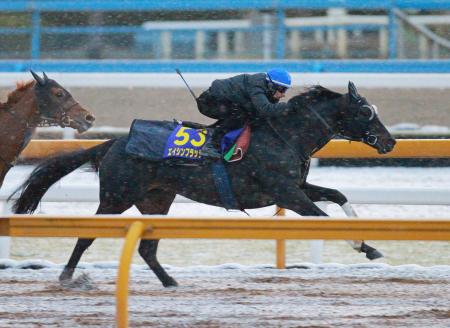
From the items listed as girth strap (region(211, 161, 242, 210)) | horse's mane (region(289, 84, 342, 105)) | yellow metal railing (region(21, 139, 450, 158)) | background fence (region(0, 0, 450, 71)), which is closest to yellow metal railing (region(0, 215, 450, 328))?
girth strap (region(211, 161, 242, 210))

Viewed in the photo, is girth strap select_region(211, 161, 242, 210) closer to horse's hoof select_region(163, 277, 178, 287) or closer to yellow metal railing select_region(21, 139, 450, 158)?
horse's hoof select_region(163, 277, 178, 287)

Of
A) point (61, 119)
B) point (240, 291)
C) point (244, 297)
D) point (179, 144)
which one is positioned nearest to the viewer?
point (244, 297)

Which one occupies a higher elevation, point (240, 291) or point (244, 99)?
point (244, 99)

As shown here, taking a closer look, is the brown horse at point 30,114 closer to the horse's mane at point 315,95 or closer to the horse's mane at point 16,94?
the horse's mane at point 16,94

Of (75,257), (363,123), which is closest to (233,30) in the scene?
(363,123)

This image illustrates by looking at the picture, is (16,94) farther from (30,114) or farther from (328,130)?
(328,130)

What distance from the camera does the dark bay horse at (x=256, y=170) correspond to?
215 inches

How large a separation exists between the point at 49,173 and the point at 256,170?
4.07 ft

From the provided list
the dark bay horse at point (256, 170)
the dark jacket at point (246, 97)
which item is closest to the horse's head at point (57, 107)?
the dark bay horse at point (256, 170)

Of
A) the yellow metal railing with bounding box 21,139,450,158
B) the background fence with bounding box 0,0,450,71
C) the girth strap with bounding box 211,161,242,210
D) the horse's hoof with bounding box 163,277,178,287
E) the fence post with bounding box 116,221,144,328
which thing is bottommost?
the horse's hoof with bounding box 163,277,178,287

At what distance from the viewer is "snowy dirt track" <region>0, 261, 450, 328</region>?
4.31 meters

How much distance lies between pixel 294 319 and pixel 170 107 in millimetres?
8641

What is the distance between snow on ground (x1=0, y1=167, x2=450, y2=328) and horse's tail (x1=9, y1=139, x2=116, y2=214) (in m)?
0.43

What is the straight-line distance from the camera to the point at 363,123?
5.65 m
